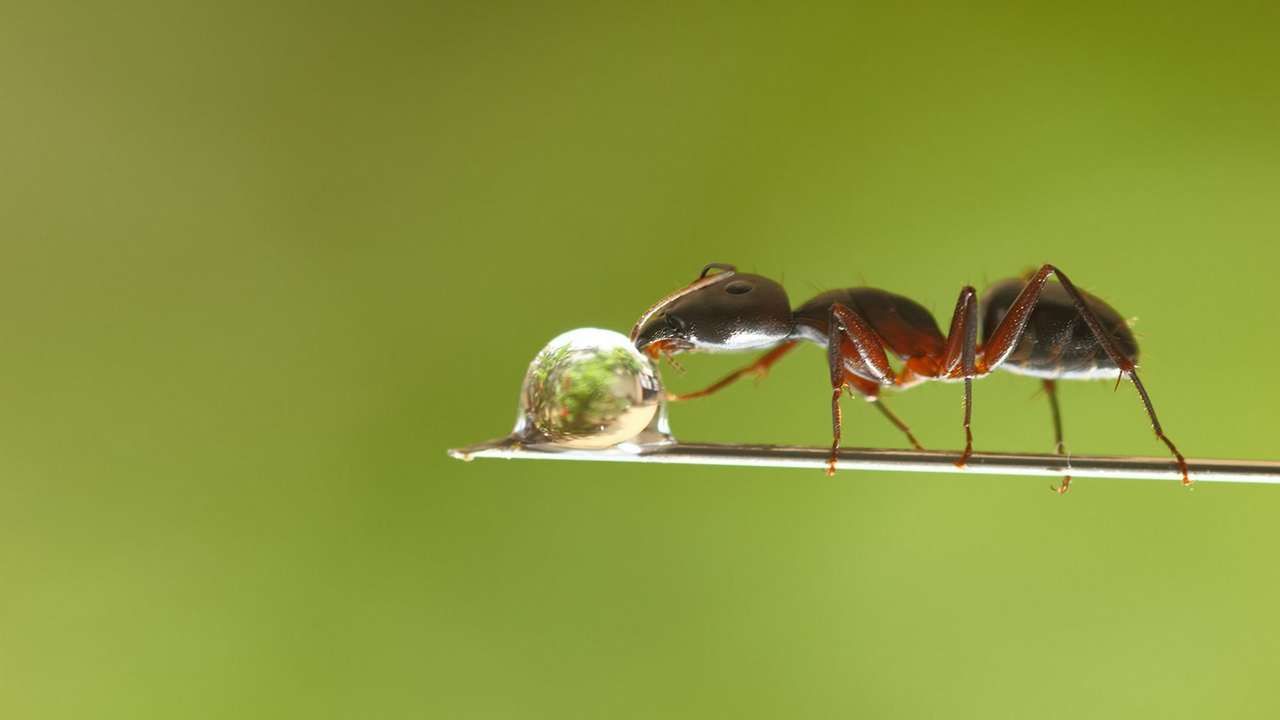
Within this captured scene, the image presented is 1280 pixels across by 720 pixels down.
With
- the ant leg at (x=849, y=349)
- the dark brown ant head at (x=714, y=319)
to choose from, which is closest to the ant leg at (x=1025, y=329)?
the ant leg at (x=849, y=349)

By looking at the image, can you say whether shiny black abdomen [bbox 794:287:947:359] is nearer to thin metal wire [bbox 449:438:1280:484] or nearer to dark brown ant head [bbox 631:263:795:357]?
dark brown ant head [bbox 631:263:795:357]

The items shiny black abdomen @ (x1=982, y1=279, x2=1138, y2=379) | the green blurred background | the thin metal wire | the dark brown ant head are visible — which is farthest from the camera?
the green blurred background

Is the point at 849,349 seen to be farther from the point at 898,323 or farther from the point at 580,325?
the point at 580,325

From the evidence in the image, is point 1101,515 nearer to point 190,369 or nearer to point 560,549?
point 560,549

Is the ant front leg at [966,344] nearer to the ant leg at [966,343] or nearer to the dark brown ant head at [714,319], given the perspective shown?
the ant leg at [966,343]

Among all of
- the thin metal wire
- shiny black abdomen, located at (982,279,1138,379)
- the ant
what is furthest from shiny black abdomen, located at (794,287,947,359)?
the thin metal wire

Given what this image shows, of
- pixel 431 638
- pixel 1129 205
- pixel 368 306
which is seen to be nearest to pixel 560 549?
pixel 431 638

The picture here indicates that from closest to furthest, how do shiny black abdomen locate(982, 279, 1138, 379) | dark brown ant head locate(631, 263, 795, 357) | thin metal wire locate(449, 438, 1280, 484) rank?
thin metal wire locate(449, 438, 1280, 484) → dark brown ant head locate(631, 263, 795, 357) → shiny black abdomen locate(982, 279, 1138, 379)
